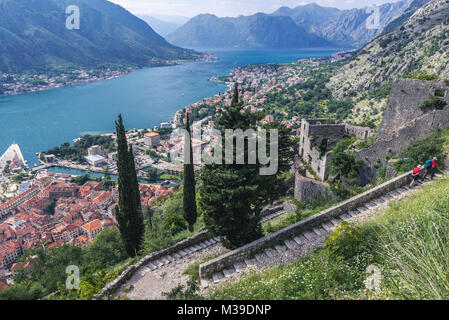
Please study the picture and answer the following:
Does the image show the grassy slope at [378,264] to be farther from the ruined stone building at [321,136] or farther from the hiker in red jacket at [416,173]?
the ruined stone building at [321,136]

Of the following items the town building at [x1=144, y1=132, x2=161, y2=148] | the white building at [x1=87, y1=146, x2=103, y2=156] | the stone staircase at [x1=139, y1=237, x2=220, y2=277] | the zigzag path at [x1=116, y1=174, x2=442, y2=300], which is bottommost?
the white building at [x1=87, y1=146, x2=103, y2=156]

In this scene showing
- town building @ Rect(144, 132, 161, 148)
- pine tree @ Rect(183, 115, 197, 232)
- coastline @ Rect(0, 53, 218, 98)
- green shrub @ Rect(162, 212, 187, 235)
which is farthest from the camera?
coastline @ Rect(0, 53, 218, 98)

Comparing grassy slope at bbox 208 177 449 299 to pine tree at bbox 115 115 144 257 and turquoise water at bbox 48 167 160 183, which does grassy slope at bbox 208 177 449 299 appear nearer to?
pine tree at bbox 115 115 144 257

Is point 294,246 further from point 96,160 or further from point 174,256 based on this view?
point 96,160

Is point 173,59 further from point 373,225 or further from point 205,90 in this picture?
point 373,225

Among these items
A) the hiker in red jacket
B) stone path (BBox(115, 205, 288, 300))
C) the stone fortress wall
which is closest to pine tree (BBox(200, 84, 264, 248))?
stone path (BBox(115, 205, 288, 300))

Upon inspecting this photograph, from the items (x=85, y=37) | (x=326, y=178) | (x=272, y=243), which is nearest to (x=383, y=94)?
(x=326, y=178)
